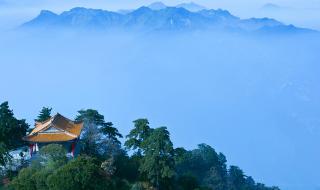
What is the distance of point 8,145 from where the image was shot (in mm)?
38656

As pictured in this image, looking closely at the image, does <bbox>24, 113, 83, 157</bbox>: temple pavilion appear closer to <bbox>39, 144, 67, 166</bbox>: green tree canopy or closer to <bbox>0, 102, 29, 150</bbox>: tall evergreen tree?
<bbox>0, 102, 29, 150</bbox>: tall evergreen tree

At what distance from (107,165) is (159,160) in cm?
338

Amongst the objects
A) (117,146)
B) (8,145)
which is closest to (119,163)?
(117,146)

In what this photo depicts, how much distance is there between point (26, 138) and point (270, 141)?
166 meters

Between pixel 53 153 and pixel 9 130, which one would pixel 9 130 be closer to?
pixel 9 130

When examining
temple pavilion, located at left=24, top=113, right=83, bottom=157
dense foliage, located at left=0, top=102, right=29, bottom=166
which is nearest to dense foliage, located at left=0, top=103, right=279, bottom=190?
dense foliage, located at left=0, top=102, right=29, bottom=166

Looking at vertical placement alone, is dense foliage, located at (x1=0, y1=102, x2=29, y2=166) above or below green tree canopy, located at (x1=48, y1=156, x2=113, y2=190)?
above

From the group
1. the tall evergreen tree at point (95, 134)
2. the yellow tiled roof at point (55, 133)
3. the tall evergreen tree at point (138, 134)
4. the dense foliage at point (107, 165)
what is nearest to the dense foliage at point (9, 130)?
the dense foliage at point (107, 165)

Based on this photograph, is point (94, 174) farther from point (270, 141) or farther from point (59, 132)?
point (270, 141)

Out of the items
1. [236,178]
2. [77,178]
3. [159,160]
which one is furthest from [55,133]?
[236,178]

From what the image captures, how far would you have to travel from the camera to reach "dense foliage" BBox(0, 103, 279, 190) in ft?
102

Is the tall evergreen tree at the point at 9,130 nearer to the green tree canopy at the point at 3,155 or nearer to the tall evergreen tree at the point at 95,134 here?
the green tree canopy at the point at 3,155

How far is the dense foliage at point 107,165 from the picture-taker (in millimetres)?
31047

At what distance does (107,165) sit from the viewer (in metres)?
35.3
